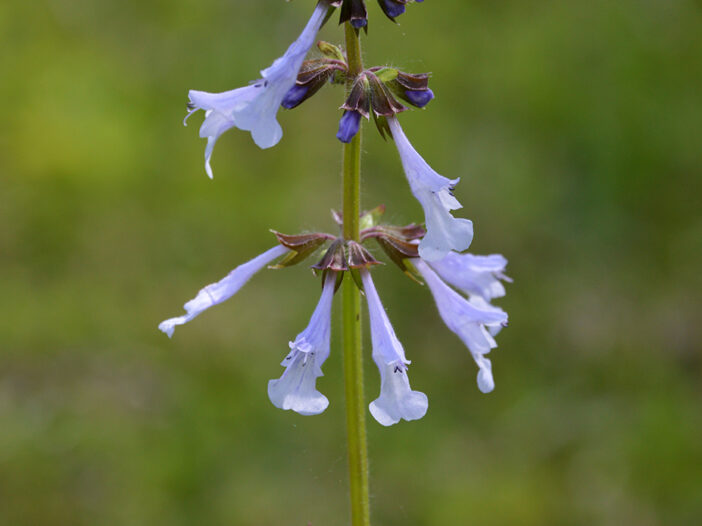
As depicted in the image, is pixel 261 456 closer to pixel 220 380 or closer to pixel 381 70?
pixel 220 380

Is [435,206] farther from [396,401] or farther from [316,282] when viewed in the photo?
[316,282]

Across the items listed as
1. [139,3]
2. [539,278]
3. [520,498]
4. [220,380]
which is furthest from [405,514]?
[139,3]

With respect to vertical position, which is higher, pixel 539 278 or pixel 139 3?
pixel 139 3

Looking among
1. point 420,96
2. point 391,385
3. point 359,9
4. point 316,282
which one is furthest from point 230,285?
point 316,282

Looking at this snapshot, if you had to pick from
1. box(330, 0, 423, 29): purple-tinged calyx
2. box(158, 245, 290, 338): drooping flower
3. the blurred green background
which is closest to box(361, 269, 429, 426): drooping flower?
box(158, 245, 290, 338): drooping flower

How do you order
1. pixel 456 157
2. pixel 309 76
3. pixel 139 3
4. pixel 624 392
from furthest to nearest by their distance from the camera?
pixel 139 3, pixel 456 157, pixel 624 392, pixel 309 76

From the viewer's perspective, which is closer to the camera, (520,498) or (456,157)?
(520,498)
